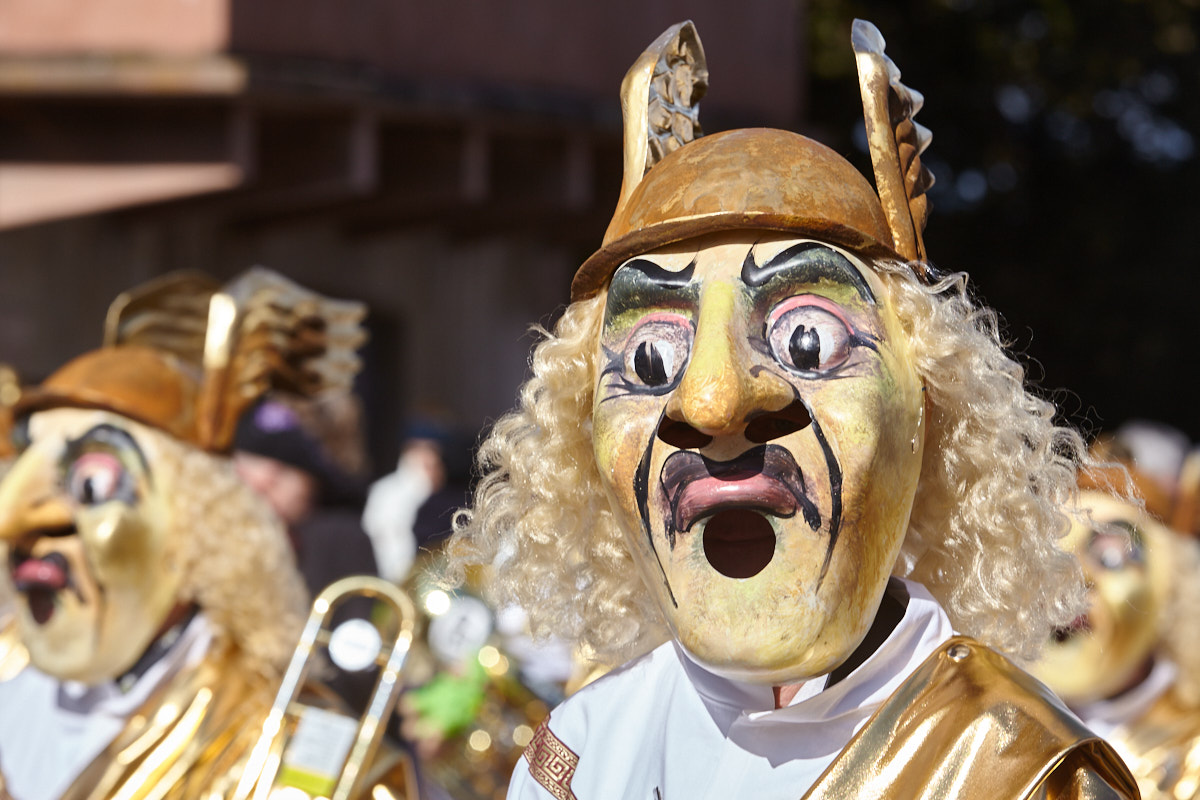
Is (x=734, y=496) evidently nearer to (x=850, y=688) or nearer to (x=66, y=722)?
(x=850, y=688)

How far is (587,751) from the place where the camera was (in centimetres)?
218

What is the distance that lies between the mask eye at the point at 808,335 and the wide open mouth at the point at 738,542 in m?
0.22

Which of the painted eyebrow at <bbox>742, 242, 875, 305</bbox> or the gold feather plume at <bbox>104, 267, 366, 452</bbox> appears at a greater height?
the painted eyebrow at <bbox>742, 242, 875, 305</bbox>

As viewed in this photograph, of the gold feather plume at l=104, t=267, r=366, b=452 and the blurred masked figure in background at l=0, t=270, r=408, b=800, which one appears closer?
the blurred masked figure in background at l=0, t=270, r=408, b=800

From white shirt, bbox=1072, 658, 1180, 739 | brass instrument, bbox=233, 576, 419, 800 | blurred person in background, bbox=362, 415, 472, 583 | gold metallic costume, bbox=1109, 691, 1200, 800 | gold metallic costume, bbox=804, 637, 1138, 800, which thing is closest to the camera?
gold metallic costume, bbox=804, 637, 1138, 800

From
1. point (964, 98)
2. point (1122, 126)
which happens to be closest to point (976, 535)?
point (964, 98)

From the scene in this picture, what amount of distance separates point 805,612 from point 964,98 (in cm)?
1045

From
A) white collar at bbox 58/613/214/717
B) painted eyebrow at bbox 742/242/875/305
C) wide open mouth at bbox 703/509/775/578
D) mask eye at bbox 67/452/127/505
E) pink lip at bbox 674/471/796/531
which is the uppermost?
painted eyebrow at bbox 742/242/875/305

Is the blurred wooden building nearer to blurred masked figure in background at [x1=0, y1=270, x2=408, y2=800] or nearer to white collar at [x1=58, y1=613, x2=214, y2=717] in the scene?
blurred masked figure in background at [x1=0, y1=270, x2=408, y2=800]

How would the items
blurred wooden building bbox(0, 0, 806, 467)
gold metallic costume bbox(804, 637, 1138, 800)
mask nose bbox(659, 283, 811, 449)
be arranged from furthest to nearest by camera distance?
blurred wooden building bbox(0, 0, 806, 467) → mask nose bbox(659, 283, 811, 449) → gold metallic costume bbox(804, 637, 1138, 800)

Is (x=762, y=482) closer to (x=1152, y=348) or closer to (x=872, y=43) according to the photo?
(x=872, y=43)

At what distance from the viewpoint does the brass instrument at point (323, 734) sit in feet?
10.5

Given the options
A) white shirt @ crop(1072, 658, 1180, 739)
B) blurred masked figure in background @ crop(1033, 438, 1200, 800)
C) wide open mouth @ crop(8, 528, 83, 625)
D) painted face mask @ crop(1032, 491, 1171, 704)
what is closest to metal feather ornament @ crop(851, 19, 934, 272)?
wide open mouth @ crop(8, 528, 83, 625)

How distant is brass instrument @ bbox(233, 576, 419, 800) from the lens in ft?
10.5
